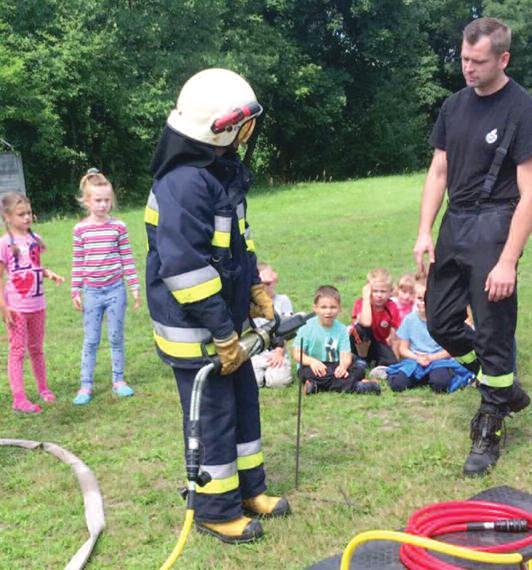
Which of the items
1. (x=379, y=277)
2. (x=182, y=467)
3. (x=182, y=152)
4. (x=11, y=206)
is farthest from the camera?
(x=379, y=277)

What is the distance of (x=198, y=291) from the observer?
3.40 m

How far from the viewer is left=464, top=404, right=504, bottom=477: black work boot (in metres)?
4.27

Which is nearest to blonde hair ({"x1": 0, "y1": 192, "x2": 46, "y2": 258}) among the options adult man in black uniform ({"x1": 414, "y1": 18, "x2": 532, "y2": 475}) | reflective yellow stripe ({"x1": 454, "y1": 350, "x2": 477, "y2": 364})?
adult man in black uniform ({"x1": 414, "y1": 18, "x2": 532, "y2": 475})

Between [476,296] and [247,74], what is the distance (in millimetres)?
27263

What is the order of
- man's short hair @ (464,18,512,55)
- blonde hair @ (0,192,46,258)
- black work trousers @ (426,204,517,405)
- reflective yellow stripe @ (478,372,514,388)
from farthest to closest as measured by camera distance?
blonde hair @ (0,192,46,258), reflective yellow stripe @ (478,372,514,388), black work trousers @ (426,204,517,405), man's short hair @ (464,18,512,55)

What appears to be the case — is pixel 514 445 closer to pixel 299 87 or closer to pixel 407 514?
pixel 407 514

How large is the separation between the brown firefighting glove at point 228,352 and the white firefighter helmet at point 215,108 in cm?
89

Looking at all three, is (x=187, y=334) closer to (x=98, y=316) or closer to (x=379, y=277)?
(x=98, y=316)

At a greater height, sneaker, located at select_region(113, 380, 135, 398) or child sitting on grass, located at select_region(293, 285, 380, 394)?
child sitting on grass, located at select_region(293, 285, 380, 394)

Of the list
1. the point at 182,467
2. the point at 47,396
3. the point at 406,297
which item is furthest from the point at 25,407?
the point at 406,297

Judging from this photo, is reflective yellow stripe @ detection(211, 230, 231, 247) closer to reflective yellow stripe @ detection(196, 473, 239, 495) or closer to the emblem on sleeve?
reflective yellow stripe @ detection(196, 473, 239, 495)

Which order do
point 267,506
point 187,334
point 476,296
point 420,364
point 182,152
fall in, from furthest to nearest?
point 420,364
point 476,296
point 267,506
point 187,334
point 182,152

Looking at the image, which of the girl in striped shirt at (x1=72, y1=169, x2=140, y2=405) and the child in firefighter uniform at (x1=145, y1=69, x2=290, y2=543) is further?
the girl in striped shirt at (x1=72, y1=169, x2=140, y2=405)

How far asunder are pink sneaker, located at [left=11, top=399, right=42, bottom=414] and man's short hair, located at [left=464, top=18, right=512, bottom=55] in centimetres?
406
